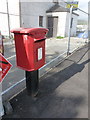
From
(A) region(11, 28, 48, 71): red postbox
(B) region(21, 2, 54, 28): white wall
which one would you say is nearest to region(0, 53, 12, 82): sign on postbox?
(A) region(11, 28, 48, 71): red postbox

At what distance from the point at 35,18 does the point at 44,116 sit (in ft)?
36.0

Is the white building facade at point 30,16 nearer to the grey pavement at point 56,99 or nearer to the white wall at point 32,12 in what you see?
the white wall at point 32,12

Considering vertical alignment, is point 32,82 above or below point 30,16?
below

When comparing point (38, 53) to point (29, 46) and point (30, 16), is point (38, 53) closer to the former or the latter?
point (29, 46)

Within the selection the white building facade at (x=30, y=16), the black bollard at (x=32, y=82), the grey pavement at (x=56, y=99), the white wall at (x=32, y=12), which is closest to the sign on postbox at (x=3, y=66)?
the black bollard at (x=32, y=82)

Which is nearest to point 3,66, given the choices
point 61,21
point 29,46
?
point 29,46

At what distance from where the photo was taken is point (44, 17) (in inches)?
532

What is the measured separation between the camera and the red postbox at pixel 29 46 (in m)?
2.17

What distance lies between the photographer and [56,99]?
8.79 feet

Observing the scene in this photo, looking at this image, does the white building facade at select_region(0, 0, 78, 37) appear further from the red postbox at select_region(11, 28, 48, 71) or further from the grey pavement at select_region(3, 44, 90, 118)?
the red postbox at select_region(11, 28, 48, 71)

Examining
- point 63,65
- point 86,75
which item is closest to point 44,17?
point 63,65

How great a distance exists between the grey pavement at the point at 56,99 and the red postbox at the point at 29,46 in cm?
81

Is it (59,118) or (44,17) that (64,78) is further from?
(44,17)

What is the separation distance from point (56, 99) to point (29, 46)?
55.1 inches
